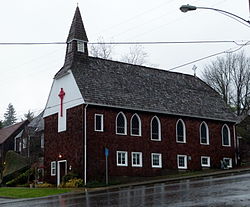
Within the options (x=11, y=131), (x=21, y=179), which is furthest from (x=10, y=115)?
(x=21, y=179)

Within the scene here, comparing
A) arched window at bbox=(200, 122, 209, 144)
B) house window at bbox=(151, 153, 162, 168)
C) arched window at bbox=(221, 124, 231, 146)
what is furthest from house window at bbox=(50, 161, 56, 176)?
arched window at bbox=(221, 124, 231, 146)

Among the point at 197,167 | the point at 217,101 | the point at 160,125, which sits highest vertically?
the point at 217,101

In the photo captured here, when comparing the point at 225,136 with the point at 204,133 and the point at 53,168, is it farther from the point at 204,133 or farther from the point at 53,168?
the point at 53,168

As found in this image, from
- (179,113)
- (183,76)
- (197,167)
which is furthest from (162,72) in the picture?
(197,167)

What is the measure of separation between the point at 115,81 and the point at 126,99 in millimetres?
2271

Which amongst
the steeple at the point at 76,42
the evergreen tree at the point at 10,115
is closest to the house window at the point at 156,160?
the steeple at the point at 76,42

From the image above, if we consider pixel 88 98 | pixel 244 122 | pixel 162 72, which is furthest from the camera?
pixel 244 122

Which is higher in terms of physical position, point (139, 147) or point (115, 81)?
point (115, 81)

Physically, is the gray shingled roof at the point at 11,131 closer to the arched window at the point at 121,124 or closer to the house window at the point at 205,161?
the arched window at the point at 121,124

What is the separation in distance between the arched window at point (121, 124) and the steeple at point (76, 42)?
6093mm

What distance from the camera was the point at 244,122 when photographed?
175 ft

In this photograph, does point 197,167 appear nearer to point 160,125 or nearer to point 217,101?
point 160,125

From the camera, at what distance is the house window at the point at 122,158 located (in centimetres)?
3631

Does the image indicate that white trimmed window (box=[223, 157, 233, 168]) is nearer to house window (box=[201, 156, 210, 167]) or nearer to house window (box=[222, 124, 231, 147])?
house window (box=[222, 124, 231, 147])
